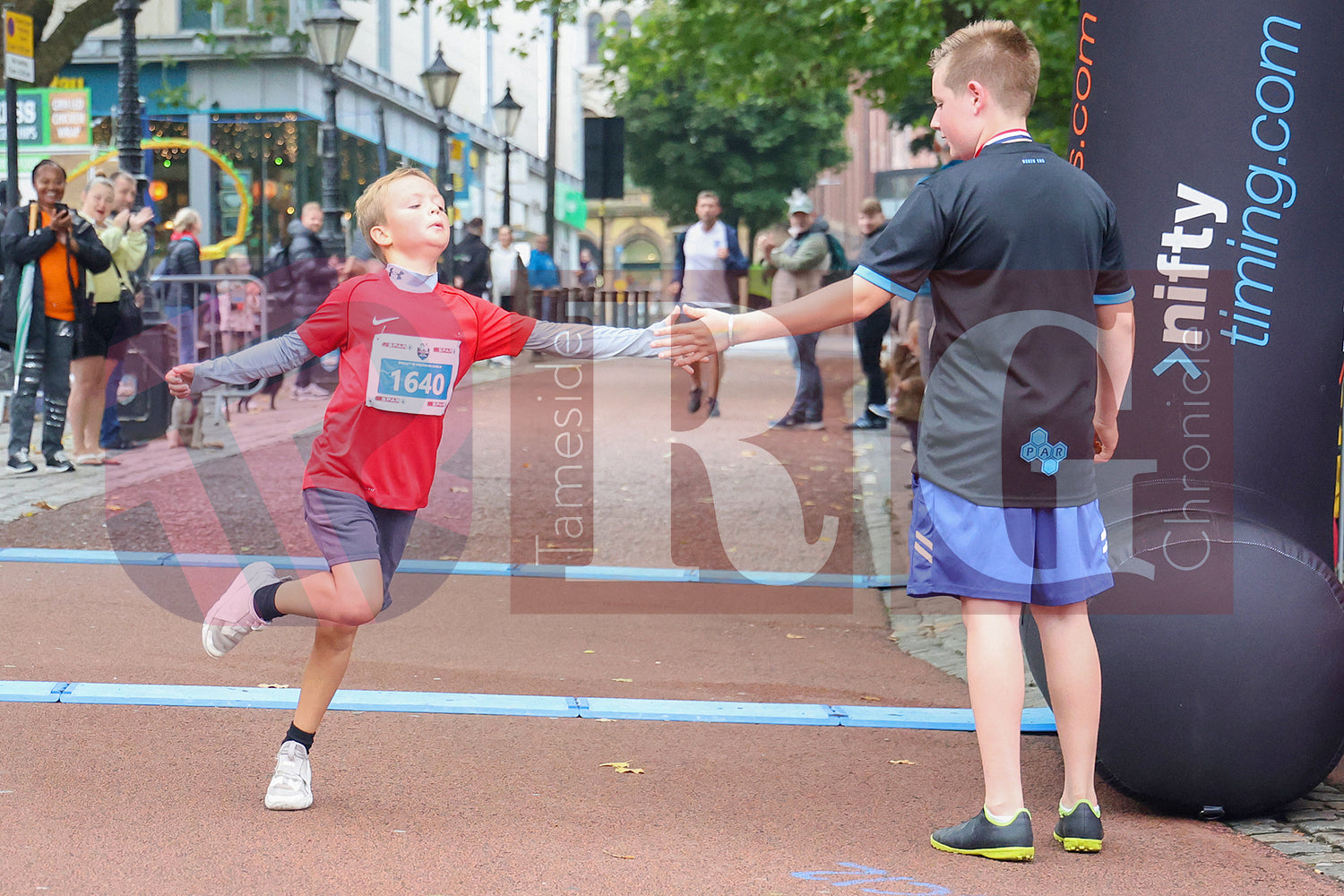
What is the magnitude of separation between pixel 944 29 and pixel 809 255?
7.75 ft

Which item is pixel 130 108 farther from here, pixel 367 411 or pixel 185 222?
pixel 367 411

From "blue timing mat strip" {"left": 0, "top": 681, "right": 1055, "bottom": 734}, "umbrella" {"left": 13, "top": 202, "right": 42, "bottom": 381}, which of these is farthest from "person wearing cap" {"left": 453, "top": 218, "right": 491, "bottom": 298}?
"blue timing mat strip" {"left": 0, "top": 681, "right": 1055, "bottom": 734}

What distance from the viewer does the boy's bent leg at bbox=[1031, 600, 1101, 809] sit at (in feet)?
12.1

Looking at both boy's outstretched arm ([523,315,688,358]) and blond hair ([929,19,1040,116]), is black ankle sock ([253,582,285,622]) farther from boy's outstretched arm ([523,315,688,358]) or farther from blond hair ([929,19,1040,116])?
blond hair ([929,19,1040,116])

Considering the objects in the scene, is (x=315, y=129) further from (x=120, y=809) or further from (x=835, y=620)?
(x=120, y=809)

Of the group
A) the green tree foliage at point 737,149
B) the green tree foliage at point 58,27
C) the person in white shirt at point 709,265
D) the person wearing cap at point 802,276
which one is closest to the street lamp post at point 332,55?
the green tree foliage at point 58,27

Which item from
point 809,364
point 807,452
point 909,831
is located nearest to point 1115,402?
point 909,831

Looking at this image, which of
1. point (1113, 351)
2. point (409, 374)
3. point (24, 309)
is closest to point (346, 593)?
point (409, 374)

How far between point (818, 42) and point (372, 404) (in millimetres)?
11643

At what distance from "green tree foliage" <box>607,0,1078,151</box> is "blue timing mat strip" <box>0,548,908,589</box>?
5844mm

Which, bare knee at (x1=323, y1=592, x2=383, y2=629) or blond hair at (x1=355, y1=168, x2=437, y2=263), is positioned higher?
blond hair at (x1=355, y1=168, x2=437, y2=263)

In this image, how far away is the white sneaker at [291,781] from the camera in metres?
3.81

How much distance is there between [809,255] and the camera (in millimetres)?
13711

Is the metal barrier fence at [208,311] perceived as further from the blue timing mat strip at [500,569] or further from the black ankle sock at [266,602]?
the black ankle sock at [266,602]
